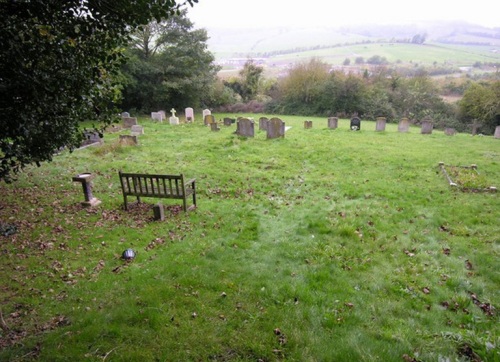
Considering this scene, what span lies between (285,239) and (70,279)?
4952mm

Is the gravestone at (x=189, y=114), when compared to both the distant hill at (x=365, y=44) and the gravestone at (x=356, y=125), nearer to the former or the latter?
the gravestone at (x=356, y=125)

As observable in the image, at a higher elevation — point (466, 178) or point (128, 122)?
point (128, 122)

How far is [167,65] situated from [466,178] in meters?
27.6

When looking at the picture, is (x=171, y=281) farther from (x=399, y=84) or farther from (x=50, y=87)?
(x=399, y=84)

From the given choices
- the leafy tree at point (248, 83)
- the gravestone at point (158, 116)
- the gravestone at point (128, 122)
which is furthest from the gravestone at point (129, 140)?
the leafy tree at point (248, 83)

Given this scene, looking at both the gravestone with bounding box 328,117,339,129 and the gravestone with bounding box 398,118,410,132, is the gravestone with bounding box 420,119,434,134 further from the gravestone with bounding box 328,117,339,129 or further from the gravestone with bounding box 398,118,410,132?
the gravestone with bounding box 328,117,339,129

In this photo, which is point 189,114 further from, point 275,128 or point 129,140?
point 275,128

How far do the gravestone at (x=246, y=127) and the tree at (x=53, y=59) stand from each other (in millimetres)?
14048

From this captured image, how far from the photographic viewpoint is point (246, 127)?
64.7 ft

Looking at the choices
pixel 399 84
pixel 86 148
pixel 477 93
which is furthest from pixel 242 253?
pixel 399 84

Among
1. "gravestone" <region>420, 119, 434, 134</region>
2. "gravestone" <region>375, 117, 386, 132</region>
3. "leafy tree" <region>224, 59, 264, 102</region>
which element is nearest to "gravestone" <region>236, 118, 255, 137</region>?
"gravestone" <region>375, 117, 386, 132</region>

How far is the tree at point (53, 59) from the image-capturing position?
408cm

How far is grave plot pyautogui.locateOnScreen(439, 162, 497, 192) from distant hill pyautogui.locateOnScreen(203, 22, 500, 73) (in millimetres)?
37459

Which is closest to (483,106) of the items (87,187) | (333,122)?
(333,122)
